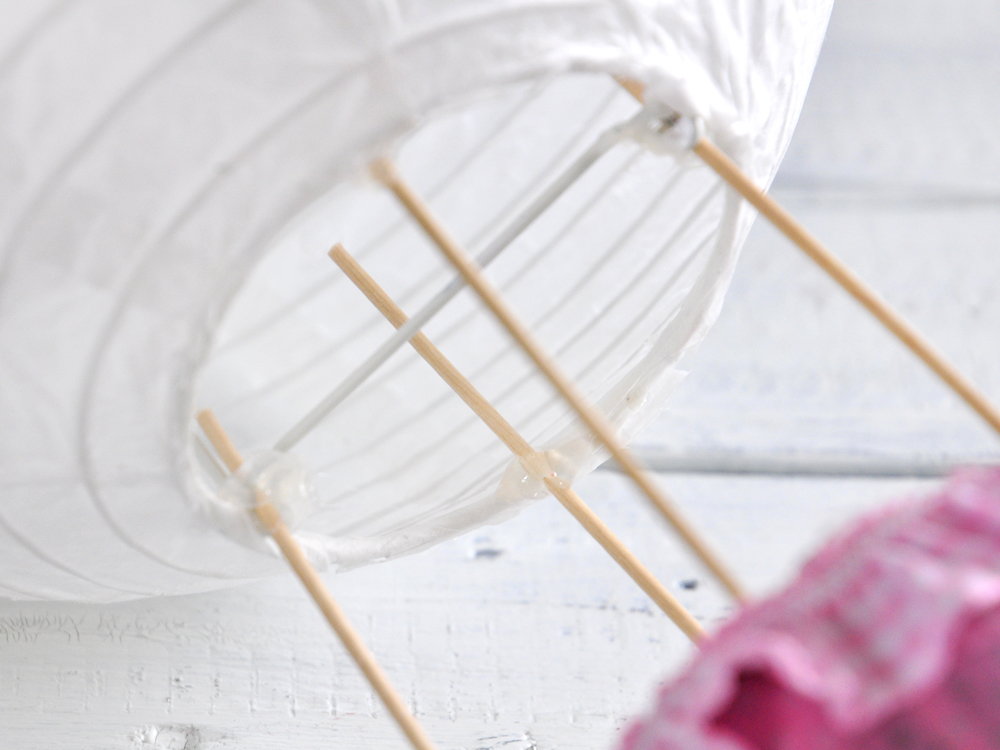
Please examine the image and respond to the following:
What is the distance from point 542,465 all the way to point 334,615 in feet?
0.38

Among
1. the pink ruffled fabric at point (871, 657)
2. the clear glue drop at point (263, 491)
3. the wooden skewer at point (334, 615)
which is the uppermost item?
the clear glue drop at point (263, 491)

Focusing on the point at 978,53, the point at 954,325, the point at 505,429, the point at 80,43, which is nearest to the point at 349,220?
the point at 505,429

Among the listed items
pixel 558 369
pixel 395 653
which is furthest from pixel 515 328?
pixel 395 653

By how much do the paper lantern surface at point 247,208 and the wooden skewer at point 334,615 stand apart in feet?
0.04

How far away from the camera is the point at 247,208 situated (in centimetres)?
22

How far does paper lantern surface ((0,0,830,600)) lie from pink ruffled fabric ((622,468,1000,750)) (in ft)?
0.38

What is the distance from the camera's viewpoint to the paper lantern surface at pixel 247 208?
8.1 inches

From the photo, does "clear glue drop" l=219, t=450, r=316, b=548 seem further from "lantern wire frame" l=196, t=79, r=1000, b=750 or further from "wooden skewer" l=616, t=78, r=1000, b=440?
"wooden skewer" l=616, t=78, r=1000, b=440

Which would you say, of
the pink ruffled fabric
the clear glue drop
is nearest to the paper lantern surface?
the clear glue drop

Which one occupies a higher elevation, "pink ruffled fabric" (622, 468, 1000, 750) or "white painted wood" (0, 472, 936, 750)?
"white painted wood" (0, 472, 936, 750)

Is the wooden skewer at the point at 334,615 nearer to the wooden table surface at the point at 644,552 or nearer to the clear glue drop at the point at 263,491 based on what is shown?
the clear glue drop at the point at 263,491

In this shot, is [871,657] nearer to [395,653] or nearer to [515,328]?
[515,328]

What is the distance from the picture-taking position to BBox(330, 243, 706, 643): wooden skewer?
0.33 m

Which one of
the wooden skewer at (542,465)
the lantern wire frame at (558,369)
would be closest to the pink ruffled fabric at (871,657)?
the lantern wire frame at (558,369)
